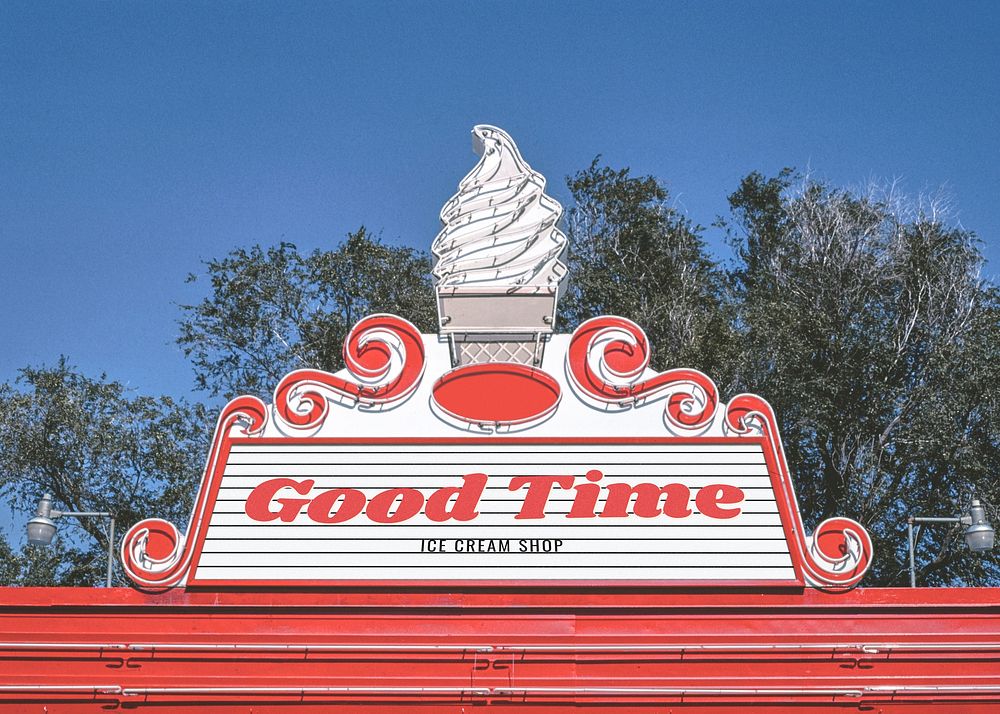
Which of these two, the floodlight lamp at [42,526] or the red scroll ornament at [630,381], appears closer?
the red scroll ornament at [630,381]

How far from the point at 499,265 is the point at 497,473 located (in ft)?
8.81

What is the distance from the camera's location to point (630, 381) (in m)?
13.6

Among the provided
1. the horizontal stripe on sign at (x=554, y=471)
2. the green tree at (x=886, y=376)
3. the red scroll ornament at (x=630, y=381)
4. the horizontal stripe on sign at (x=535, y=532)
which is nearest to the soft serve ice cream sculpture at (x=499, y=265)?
the red scroll ornament at (x=630, y=381)

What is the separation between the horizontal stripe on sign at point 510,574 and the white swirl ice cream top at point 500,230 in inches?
137

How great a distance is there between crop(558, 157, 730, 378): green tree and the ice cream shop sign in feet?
44.0

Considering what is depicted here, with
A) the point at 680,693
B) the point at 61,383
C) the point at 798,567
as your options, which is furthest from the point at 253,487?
the point at 61,383

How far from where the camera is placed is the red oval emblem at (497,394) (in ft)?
44.2

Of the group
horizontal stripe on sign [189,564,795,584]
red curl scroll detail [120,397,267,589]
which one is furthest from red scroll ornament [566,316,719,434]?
red curl scroll detail [120,397,267,589]

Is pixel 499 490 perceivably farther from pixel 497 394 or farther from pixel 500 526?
pixel 497 394

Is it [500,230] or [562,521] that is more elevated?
[500,230]

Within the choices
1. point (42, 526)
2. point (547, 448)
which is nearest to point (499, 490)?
point (547, 448)

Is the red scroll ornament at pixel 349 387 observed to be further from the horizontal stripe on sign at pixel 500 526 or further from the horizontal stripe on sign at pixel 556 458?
the horizontal stripe on sign at pixel 556 458

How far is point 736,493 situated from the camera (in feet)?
42.5

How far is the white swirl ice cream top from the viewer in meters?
14.4
